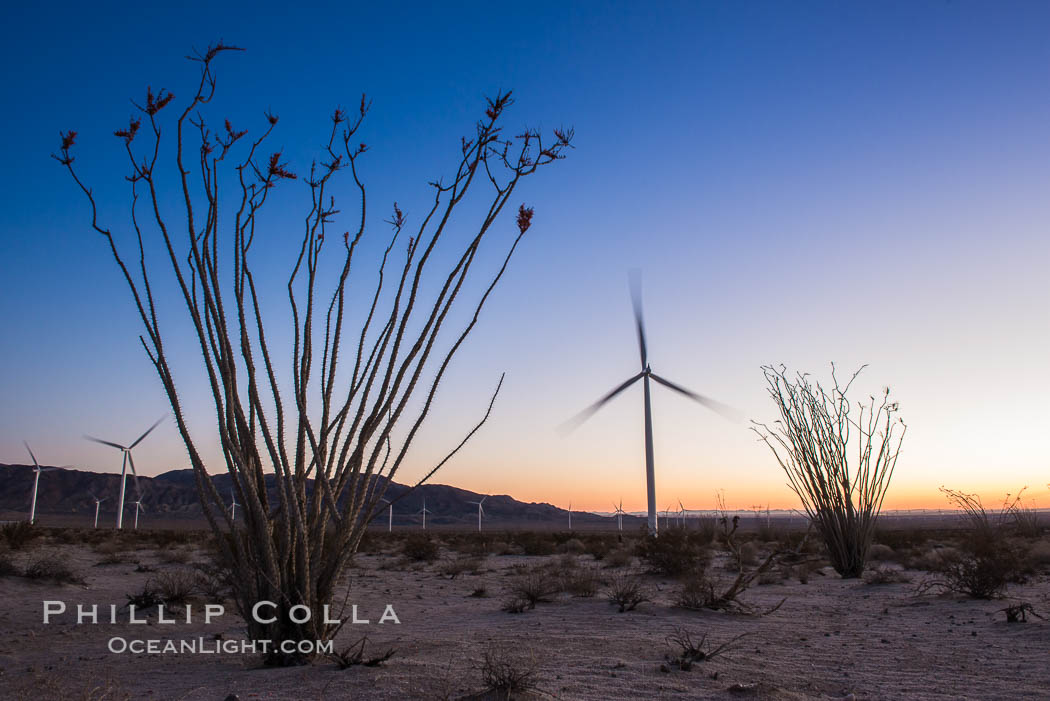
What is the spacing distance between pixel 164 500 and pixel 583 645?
479 ft

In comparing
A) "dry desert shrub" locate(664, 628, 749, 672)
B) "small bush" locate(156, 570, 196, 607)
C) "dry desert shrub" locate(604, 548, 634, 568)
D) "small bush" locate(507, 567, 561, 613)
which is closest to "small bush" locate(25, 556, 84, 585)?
"small bush" locate(156, 570, 196, 607)

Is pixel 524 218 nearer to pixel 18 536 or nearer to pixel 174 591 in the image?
pixel 174 591

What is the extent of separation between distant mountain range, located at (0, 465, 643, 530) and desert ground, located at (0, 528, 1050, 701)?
10316 centimetres

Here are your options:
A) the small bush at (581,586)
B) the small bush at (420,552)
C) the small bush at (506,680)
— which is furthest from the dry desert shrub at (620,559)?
the small bush at (506,680)

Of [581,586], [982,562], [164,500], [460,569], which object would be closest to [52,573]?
[460,569]

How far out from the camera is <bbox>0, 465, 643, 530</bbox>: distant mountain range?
122 metres

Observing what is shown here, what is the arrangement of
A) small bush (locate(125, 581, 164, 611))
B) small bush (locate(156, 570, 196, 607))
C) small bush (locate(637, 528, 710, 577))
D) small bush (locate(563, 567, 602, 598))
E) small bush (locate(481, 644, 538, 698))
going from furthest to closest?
1. small bush (locate(637, 528, 710, 577))
2. small bush (locate(563, 567, 602, 598))
3. small bush (locate(156, 570, 196, 607))
4. small bush (locate(125, 581, 164, 611))
5. small bush (locate(481, 644, 538, 698))

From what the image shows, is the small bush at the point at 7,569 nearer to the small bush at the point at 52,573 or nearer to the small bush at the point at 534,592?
the small bush at the point at 52,573

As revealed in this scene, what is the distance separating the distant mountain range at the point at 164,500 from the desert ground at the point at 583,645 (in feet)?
338

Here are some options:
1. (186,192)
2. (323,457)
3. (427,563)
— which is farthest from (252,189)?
(427,563)

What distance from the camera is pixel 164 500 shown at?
433 ft

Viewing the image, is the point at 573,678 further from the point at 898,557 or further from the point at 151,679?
the point at 898,557

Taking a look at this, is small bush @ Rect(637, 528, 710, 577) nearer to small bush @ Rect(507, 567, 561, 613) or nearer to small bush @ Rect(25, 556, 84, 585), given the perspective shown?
small bush @ Rect(507, 567, 561, 613)

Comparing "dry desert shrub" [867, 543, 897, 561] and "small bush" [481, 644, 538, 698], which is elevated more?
"small bush" [481, 644, 538, 698]
